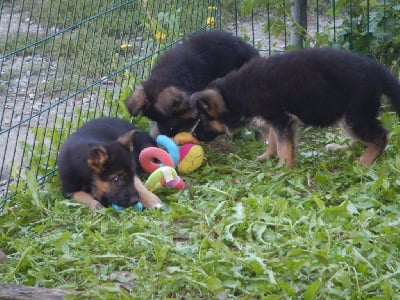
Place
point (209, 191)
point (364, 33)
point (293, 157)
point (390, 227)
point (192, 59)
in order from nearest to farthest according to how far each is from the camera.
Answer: point (390, 227) < point (209, 191) < point (293, 157) < point (192, 59) < point (364, 33)

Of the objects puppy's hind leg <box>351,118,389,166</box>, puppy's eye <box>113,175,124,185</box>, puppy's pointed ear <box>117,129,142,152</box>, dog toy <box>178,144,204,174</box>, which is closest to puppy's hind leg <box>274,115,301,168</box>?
puppy's hind leg <box>351,118,389,166</box>

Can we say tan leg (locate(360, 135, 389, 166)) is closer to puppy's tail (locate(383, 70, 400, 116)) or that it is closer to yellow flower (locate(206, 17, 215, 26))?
puppy's tail (locate(383, 70, 400, 116))

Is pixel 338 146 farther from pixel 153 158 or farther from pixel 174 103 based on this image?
pixel 153 158

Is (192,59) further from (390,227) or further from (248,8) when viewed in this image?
(390,227)

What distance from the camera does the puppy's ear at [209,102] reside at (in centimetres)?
688

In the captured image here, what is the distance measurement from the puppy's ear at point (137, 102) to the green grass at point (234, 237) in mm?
1033

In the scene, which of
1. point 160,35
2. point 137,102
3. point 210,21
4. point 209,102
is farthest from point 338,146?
point 210,21

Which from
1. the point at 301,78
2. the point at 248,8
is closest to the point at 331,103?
the point at 301,78

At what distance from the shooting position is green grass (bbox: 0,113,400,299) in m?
4.24

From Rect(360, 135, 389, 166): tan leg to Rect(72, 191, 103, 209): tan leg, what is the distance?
2295mm

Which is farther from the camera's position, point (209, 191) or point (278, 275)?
point (209, 191)

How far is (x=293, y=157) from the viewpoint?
6.59 meters

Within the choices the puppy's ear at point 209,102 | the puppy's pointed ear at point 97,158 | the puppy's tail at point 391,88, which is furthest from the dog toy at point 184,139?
the puppy's tail at point 391,88

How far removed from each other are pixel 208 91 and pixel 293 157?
1015 mm
